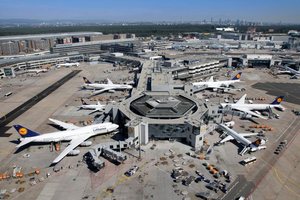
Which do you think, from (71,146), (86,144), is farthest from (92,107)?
(71,146)

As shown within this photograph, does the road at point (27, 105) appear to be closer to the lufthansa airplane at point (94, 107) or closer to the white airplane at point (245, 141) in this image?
the lufthansa airplane at point (94, 107)

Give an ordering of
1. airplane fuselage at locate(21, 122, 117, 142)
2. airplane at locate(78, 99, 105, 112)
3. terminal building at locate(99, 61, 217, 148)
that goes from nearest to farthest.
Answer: terminal building at locate(99, 61, 217, 148) → airplane fuselage at locate(21, 122, 117, 142) → airplane at locate(78, 99, 105, 112)

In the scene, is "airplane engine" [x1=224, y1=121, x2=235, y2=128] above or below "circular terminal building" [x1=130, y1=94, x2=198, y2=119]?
below

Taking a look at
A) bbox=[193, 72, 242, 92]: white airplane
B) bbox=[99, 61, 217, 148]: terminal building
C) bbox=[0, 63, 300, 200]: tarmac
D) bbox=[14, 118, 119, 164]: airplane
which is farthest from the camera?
bbox=[193, 72, 242, 92]: white airplane

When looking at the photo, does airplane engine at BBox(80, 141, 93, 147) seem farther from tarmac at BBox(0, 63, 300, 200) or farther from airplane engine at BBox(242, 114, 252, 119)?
airplane engine at BBox(242, 114, 252, 119)

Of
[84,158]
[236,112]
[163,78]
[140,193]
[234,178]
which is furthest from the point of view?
[163,78]

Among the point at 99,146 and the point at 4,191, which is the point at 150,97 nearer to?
the point at 99,146

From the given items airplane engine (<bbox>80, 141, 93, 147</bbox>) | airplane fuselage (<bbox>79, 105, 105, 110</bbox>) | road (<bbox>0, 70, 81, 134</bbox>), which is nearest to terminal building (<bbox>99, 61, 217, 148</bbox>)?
airplane engine (<bbox>80, 141, 93, 147</bbox>)

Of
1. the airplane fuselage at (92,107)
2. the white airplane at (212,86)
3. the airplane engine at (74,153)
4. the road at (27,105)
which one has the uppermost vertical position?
the white airplane at (212,86)

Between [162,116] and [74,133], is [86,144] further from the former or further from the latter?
[162,116]

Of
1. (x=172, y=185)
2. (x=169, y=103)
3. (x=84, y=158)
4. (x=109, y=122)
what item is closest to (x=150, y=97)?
(x=169, y=103)

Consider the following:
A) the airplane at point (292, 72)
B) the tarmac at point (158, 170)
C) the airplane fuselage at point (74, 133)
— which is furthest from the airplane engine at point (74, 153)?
the airplane at point (292, 72)
